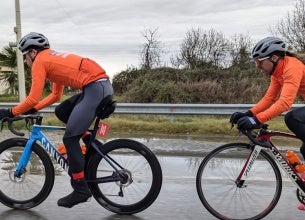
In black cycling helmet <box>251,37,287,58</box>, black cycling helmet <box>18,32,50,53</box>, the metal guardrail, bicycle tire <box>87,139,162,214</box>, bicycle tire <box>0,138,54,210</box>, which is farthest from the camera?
the metal guardrail

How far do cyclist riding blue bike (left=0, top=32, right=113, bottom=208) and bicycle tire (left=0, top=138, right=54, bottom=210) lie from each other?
352 mm

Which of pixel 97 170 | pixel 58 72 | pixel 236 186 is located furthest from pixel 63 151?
pixel 236 186

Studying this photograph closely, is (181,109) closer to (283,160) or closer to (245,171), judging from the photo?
(245,171)

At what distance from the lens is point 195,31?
34281 mm

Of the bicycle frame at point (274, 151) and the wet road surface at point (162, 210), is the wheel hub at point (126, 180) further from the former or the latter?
the bicycle frame at point (274, 151)

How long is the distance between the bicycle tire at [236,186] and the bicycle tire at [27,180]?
Answer: 1.59 m

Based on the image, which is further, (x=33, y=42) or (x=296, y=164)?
(x=33, y=42)

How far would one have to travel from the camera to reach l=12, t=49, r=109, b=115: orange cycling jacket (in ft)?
14.8

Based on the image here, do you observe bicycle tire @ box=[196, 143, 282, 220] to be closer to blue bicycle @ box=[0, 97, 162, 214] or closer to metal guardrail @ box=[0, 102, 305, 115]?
blue bicycle @ box=[0, 97, 162, 214]

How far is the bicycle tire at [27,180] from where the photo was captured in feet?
16.1

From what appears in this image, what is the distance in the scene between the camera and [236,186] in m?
4.67

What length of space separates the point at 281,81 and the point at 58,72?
217 cm

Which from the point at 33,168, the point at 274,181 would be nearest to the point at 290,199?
the point at 274,181

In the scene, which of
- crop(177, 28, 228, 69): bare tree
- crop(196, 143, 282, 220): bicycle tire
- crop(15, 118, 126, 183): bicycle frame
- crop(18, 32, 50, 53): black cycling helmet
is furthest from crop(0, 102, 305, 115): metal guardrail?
crop(177, 28, 228, 69): bare tree
